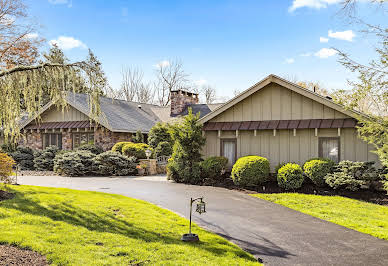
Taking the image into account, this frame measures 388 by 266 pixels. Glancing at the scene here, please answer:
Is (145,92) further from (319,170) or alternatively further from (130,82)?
(319,170)

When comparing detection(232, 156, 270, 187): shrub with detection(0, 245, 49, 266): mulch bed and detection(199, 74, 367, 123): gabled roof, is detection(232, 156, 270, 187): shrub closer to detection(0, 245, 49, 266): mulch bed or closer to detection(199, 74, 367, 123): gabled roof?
detection(199, 74, 367, 123): gabled roof

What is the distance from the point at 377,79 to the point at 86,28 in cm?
1479

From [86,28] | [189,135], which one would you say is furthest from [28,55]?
[189,135]

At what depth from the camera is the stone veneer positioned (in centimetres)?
2185

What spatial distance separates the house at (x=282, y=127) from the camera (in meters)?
14.2

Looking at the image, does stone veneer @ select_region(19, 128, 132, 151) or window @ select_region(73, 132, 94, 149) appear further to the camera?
window @ select_region(73, 132, 94, 149)

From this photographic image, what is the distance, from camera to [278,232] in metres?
7.49

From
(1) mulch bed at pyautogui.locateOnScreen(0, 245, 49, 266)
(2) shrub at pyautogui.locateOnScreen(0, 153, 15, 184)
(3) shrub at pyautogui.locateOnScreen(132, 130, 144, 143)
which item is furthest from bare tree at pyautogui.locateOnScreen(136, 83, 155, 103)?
(1) mulch bed at pyautogui.locateOnScreen(0, 245, 49, 266)

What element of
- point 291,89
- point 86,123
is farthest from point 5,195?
point 86,123

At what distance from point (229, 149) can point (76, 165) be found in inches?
314

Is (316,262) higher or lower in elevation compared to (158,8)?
lower

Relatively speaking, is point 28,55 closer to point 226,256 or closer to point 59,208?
point 59,208

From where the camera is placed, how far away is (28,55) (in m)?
28.8

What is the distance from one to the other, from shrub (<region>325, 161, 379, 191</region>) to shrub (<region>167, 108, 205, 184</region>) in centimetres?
558
